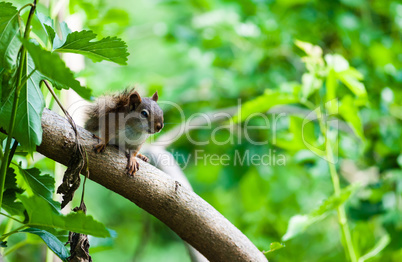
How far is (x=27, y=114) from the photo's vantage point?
765 mm

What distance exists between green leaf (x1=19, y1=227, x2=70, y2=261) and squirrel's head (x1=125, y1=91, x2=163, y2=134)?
0.65m

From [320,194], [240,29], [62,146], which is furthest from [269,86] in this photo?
[62,146]

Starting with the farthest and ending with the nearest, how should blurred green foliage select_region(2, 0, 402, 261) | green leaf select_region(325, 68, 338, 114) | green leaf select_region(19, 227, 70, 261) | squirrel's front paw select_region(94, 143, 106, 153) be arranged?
blurred green foliage select_region(2, 0, 402, 261), green leaf select_region(325, 68, 338, 114), squirrel's front paw select_region(94, 143, 106, 153), green leaf select_region(19, 227, 70, 261)

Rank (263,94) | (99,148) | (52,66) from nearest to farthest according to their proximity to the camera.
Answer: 1. (52,66)
2. (99,148)
3. (263,94)

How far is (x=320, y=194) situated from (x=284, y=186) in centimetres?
37

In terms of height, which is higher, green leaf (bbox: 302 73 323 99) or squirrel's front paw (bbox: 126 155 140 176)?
green leaf (bbox: 302 73 323 99)

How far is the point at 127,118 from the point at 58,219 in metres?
0.77

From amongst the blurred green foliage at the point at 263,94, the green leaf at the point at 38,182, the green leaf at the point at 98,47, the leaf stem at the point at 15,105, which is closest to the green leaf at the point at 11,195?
the green leaf at the point at 38,182

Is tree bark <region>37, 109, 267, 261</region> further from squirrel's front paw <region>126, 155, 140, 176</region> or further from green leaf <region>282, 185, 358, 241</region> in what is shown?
green leaf <region>282, 185, 358, 241</region>

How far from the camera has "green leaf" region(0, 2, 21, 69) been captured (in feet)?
2.47

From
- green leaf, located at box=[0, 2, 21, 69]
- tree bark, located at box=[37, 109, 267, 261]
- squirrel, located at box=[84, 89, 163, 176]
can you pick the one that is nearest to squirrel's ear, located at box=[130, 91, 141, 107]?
squirrel, located at box=[84, 89, 163, 176]

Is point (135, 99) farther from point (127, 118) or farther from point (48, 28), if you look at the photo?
point (48, 28)

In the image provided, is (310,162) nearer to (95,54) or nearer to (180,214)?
(180,214)

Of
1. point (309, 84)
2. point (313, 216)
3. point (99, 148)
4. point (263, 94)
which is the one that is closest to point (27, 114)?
point (99, 148)
